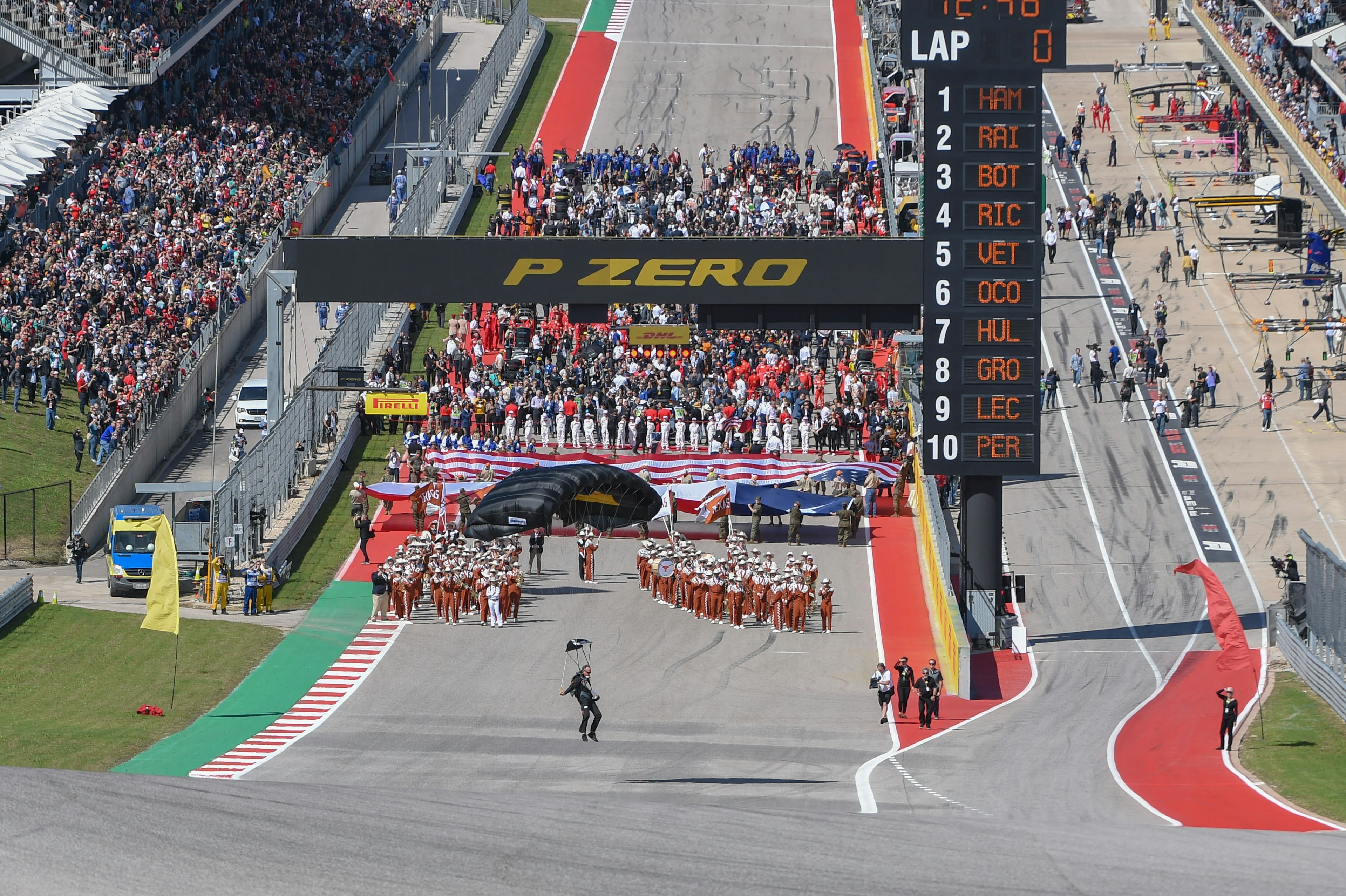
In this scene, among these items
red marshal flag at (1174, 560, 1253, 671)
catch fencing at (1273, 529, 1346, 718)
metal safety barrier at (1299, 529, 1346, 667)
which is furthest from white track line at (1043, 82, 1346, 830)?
red marshal flag at (1174, 560, 1253, 671)

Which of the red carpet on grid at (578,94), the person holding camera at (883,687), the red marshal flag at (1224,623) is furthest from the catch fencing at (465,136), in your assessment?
the red marshal flag at (1224,623)

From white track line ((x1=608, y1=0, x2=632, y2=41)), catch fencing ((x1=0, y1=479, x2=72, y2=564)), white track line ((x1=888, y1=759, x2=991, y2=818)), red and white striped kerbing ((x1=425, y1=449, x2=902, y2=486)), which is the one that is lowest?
white track line ((x1=888, y1=759, x2=991, y2=818))

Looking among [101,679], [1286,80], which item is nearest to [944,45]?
[101,679]

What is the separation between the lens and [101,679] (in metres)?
41.6

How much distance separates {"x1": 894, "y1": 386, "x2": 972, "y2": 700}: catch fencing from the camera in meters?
41.2

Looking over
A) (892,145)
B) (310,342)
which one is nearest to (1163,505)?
(892,145)

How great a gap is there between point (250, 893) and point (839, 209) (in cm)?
4827

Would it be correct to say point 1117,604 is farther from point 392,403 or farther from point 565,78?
point 565,78

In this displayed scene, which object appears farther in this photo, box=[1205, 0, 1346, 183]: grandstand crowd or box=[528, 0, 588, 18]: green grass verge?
box=[528, 0, 588, 18]: green grass verge

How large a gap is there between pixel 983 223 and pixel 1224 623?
1037 cm

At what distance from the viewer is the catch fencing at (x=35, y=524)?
5206cm

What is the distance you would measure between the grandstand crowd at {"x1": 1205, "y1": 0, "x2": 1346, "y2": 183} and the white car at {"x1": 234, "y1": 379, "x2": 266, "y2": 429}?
122 feet

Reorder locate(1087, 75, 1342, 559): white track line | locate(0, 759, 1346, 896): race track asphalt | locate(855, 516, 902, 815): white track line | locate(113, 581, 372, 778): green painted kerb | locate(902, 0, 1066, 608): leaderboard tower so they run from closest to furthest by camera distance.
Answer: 1. locate(0, 759, 1346, 896): race track asphalt
2. locate(855, 516, 902, 815): white track line
3. locate(113, 581, 372, 778): green painted kerb
4. locate(902, 0, 1066, 608): leaderboard tower
5. locate(1087, 75, 1342, 559): white track line

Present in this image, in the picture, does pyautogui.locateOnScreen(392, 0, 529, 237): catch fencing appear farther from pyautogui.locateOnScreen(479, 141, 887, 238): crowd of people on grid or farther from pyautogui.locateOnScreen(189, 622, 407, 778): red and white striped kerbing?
pyautogui.locateOnScreen(189, 622, 407, 778): red and white striped kerbing
